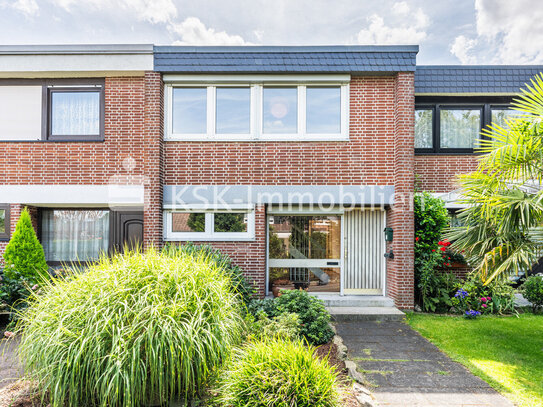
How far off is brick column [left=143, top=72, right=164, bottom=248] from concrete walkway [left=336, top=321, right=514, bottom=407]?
15.4 feet

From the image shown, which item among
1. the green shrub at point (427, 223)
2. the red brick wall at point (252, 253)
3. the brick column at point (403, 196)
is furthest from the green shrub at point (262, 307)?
the green shrub at point (427, 223)

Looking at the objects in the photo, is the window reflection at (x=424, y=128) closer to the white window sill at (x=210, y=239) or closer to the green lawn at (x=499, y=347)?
the green lawn at (x=499, y=347)

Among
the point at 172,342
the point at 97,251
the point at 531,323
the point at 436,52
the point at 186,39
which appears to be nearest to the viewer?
the point at 172,342

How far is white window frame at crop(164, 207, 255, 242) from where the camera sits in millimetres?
7707

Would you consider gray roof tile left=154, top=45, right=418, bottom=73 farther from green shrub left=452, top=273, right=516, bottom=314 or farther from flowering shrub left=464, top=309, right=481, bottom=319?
flowering shrub left=464, top=309, right=481, bottom=319

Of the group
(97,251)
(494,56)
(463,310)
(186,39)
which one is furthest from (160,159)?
(494,56)

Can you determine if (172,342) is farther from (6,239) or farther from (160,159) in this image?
(6,239)

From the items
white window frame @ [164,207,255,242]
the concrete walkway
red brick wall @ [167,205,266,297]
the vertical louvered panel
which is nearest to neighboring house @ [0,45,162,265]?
white window frame @ [164,207,255,242]

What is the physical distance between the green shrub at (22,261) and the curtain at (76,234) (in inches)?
42.5

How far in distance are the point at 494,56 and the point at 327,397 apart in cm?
1087

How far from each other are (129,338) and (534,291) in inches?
328

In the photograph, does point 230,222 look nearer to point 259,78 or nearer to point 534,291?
point 259,78

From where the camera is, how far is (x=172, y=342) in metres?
2.86

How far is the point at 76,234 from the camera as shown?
325 inches
